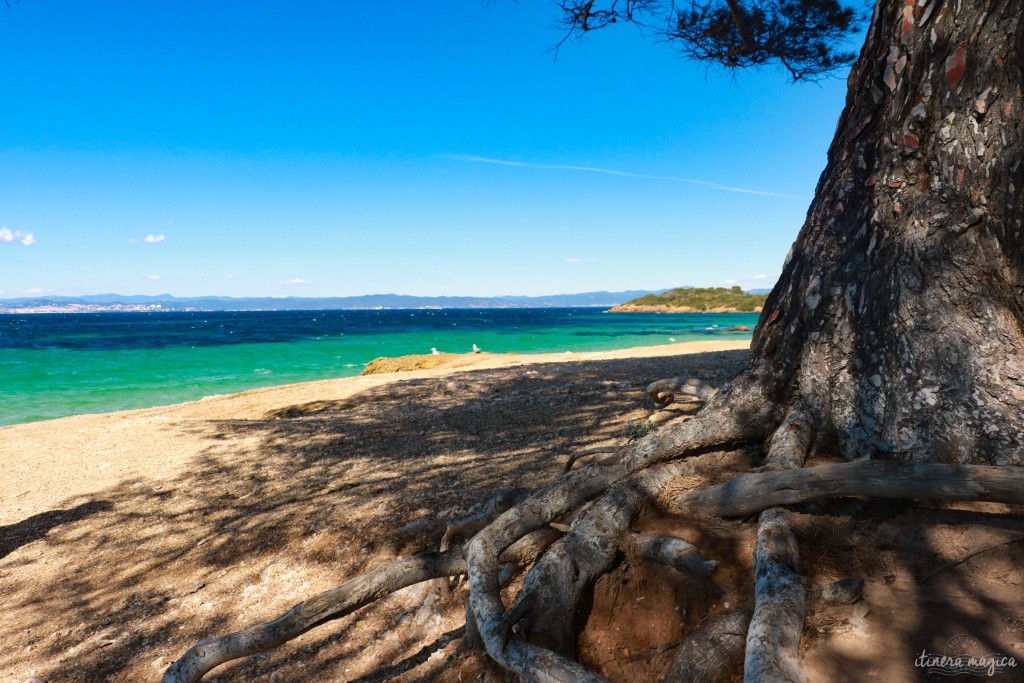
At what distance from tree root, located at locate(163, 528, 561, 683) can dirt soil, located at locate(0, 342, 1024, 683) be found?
0.40 meters

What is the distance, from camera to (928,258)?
329 cm

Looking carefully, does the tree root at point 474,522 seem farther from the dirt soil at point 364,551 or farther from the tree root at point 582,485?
the tree root at point 582,485

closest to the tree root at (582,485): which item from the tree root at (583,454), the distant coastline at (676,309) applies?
the tree root at (583,454)

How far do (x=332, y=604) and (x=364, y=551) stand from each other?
1.27 m

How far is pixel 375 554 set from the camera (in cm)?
439

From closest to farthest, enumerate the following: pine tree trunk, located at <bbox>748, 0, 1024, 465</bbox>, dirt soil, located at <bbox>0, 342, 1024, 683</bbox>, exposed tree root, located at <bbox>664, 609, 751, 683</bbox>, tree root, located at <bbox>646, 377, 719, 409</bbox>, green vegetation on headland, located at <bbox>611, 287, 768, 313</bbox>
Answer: exposed tree root, located at <bbox>664, 609, 751, 683</bbox> < dirt soil, located at <bbox>0, 342, 1024, 683</bbox> < pine tree trunk, located at <bbox>748, 0, 1024, 465</bbox> < tree root, located at <bbox>646, 377, 719, 409</bbox> < green vegetation on headland, located at <bbox>611, 287, 768, 313</bbox>

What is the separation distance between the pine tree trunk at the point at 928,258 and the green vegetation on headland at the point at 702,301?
126644mm

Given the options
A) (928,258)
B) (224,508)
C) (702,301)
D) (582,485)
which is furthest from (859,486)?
(702,301)

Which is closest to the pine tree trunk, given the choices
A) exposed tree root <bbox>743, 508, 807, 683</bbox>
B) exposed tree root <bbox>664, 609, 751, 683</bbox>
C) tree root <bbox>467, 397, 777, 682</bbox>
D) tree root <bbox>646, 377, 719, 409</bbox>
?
tree root <bbox>467, 397, 777, 682</bbox>

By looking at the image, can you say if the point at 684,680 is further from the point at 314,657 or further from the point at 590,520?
the point at 314,657

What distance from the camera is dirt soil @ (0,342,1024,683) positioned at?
253 centimetres

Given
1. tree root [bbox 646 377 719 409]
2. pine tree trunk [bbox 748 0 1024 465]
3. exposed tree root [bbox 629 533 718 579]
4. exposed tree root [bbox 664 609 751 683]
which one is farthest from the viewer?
tree root [bbox 646 377 719 409]

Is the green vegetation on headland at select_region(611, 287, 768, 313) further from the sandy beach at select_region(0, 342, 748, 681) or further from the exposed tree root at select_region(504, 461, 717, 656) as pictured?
the exposed tree root at select_region(504, 461, 717, 656)

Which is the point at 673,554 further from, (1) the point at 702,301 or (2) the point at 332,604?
(1) the point at 702,301
